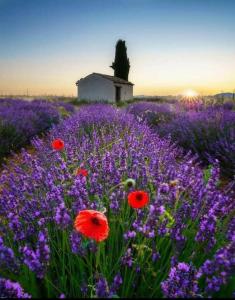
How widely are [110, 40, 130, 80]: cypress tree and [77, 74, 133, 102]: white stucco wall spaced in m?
7.74

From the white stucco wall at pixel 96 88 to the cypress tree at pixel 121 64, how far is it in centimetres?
774

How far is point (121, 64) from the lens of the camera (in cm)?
3588

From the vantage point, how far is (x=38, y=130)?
9.03 metres

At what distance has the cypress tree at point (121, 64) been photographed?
35.9m

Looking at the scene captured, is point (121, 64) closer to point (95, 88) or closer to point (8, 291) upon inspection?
point (95, 88)

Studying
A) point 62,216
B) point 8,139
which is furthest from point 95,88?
point 62,216

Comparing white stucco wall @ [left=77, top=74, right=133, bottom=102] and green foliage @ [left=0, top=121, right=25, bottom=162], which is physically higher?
white stucco wall @ [left=77, top=74, right=133, bottom=102]

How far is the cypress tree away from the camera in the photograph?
1412 inches

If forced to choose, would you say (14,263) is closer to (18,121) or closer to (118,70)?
(18,121)

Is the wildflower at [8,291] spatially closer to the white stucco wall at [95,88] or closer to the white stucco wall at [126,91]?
the white stucco wall at [95,88]

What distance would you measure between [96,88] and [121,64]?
8657mm

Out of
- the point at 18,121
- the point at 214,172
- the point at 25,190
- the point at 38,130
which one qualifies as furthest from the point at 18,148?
the point at 214,172

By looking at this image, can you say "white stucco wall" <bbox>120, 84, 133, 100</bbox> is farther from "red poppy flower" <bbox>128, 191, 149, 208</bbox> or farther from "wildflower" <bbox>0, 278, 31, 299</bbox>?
"wildflower" <bbox>0, 278, 31, 299</bbox>

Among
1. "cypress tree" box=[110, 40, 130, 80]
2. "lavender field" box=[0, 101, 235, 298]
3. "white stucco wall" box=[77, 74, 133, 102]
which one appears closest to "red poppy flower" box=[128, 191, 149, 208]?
"lavender field" box=[0, 101, 235, 298]
